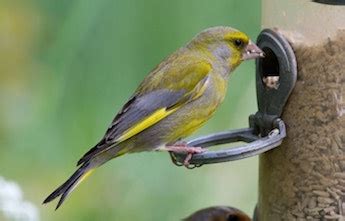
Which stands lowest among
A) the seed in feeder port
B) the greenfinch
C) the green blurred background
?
the greenfinch

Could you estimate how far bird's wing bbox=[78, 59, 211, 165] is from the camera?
673cm

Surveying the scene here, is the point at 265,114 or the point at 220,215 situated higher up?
the point at 265,114

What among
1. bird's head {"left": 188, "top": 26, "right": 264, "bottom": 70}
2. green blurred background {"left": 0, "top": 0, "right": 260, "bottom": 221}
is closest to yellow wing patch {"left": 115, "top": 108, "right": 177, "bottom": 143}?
bird's head {"left": 188, "top": 26, "right": 264, "bottom": 70}

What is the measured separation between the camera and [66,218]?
26.8ft

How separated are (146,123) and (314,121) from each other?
64 cm

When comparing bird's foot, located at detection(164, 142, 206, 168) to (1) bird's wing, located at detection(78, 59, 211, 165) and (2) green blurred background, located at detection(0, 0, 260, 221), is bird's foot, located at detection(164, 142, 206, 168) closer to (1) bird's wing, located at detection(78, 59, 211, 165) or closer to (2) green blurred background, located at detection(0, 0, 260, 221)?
(1) bird's wing, located at detection(78, 59, 211, 165)

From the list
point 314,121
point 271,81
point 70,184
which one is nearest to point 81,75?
point 271,81

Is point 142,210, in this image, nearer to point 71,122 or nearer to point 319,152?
point 71,122

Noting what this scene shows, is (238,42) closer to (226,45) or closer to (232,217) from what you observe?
(226,45)

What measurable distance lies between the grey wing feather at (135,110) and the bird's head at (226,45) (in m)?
0.22

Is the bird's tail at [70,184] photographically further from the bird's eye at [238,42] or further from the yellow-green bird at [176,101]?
the bird's eye at [238,42]

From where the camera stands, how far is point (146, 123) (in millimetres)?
6785

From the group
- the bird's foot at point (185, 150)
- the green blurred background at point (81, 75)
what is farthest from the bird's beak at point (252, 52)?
the green blurred background at point (81, 75)

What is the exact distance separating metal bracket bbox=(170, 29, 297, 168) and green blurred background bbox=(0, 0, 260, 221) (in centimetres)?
126
